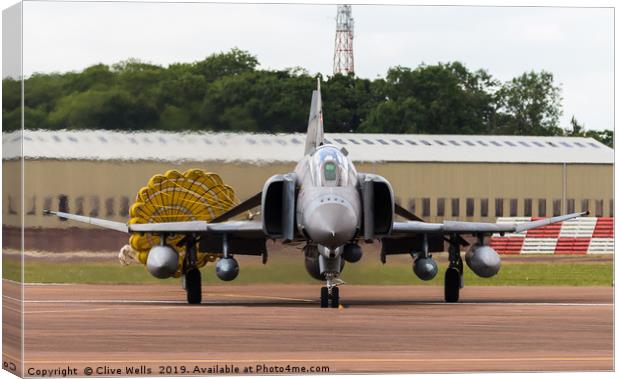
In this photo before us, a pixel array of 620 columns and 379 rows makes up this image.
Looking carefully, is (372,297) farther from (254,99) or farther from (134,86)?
(134,86)

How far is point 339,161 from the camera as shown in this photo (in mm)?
28703

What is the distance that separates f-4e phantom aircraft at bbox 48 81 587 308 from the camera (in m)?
28.4

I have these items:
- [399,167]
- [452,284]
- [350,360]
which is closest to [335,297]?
[399,167]

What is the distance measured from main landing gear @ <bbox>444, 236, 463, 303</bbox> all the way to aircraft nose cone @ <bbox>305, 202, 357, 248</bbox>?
4.56 metres

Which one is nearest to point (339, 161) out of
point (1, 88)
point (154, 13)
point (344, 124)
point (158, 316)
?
point (344, 124)

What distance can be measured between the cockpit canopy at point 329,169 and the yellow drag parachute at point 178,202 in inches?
58.7

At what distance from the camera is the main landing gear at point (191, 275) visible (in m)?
31.5

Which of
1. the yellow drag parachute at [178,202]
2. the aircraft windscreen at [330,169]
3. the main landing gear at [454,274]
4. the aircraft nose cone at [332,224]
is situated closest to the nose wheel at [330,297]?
the aircraft nose cone at [332,224]

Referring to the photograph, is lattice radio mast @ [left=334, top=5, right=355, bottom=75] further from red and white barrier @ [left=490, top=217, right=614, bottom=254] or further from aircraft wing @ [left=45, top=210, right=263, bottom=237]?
red and white barrier @ [left=490, top=217, right=614, bottom=254]

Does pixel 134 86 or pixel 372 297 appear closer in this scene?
pixel 134 86

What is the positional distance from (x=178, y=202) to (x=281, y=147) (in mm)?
5934

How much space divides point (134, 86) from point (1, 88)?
Result: 3.58 meters

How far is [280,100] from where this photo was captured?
27.9 metres

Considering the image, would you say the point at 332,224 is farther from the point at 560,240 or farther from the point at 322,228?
the point at 560,240
